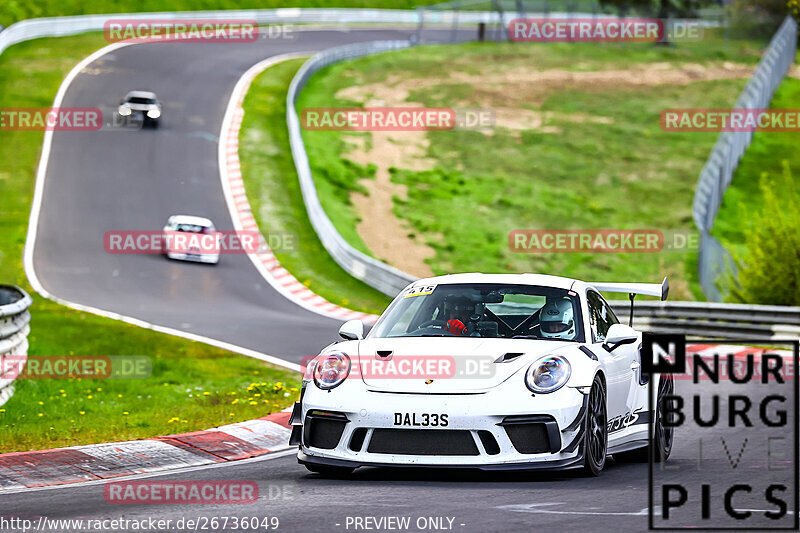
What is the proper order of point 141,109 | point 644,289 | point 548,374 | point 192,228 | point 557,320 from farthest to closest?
point 141,109
point 192,228
point 644,289
point 557,320
point 548,374

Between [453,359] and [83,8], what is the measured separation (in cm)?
6151

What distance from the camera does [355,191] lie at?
39.3 metres

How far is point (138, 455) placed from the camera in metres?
9.68

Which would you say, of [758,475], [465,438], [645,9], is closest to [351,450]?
[465,438]

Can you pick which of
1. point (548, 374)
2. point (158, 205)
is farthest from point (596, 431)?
point (158, 205)

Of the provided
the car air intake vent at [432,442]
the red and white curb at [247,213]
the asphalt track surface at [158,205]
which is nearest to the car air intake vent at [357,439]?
the car air intake vent at [432,442]

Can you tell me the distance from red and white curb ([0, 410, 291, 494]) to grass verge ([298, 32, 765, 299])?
22.0 meters

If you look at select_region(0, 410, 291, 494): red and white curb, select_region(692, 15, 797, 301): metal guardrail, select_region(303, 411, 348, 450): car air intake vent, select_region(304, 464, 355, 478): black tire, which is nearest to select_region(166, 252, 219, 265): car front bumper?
select_region(692, 15, 797, 301): metal guardrail

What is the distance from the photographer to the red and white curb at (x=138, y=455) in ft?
28.8

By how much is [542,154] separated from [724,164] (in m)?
9.70

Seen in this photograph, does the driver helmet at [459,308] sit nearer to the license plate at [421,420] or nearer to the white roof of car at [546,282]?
the white roof of car at [546,282]

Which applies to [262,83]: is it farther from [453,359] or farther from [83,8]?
[453,359]

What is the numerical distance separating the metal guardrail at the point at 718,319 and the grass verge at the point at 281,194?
7.15 m

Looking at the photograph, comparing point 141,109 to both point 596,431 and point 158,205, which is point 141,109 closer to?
point 158,205
